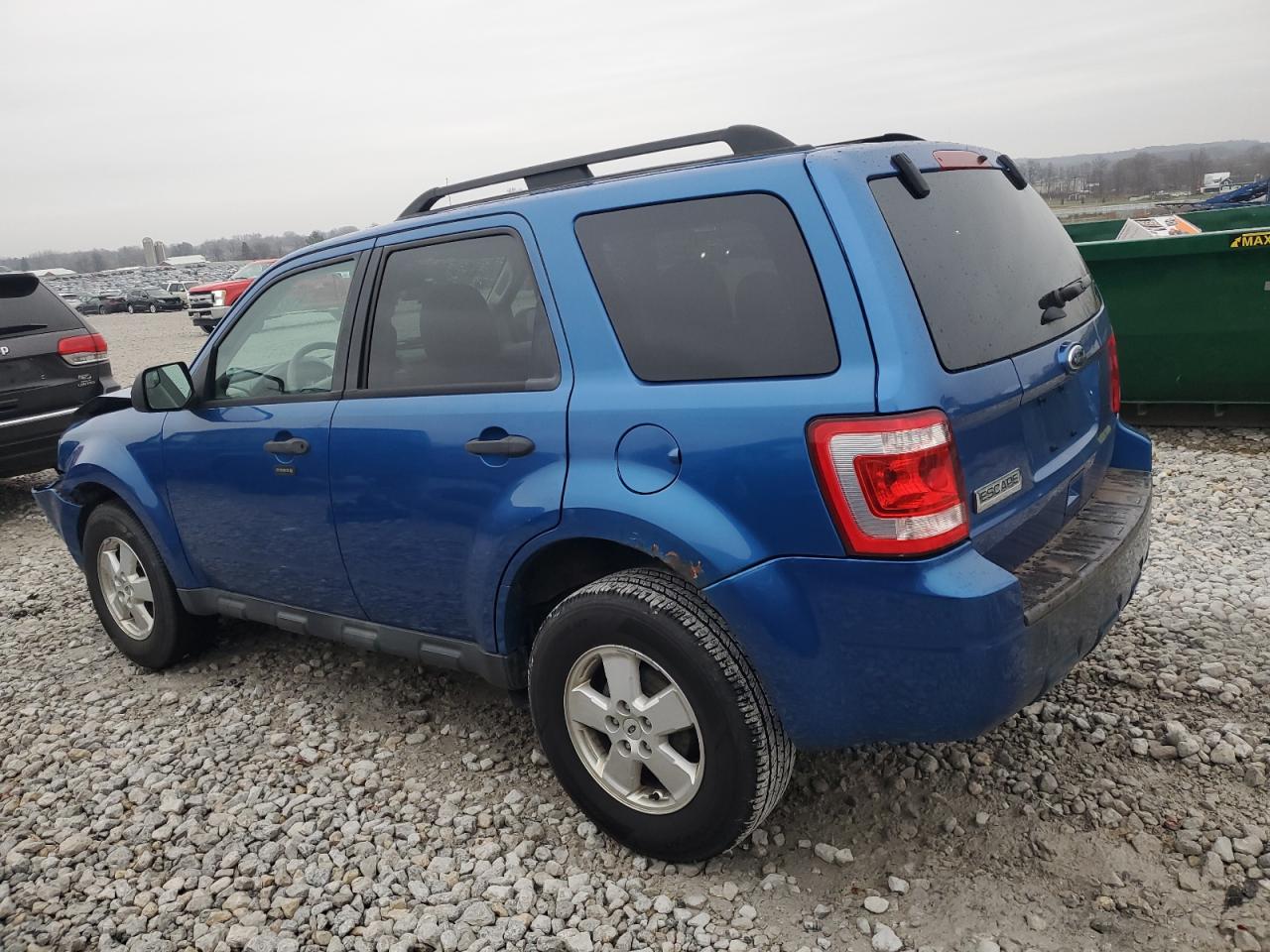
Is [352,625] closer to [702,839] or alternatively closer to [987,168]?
[702,839]

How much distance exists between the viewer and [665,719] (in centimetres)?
255

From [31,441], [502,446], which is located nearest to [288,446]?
[502,446]

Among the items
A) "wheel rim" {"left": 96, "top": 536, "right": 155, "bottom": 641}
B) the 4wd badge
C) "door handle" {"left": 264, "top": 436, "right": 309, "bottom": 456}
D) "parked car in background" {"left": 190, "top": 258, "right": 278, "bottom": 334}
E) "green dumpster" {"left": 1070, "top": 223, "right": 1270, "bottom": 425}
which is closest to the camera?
the 4wd badge

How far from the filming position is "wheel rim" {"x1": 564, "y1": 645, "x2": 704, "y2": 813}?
255cm

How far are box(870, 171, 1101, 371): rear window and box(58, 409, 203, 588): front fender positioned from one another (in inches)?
121

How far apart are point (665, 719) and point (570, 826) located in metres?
0.66

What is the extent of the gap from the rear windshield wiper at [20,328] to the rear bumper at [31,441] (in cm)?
62

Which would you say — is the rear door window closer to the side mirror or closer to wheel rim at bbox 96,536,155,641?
the side mirror

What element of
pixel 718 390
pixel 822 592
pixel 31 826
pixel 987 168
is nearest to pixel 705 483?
pixel 718 390

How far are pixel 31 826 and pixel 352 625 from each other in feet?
3.98

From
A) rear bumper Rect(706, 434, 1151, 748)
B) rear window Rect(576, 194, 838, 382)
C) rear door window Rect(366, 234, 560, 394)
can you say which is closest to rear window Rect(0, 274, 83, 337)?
rear door window Rect(366, 234, 560, 394)

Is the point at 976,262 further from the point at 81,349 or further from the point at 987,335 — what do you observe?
the point at 81,349

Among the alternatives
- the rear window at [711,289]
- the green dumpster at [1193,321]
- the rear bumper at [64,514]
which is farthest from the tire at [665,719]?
the green dumpster at [1193,321]

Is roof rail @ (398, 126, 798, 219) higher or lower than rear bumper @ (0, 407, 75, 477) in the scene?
higher
